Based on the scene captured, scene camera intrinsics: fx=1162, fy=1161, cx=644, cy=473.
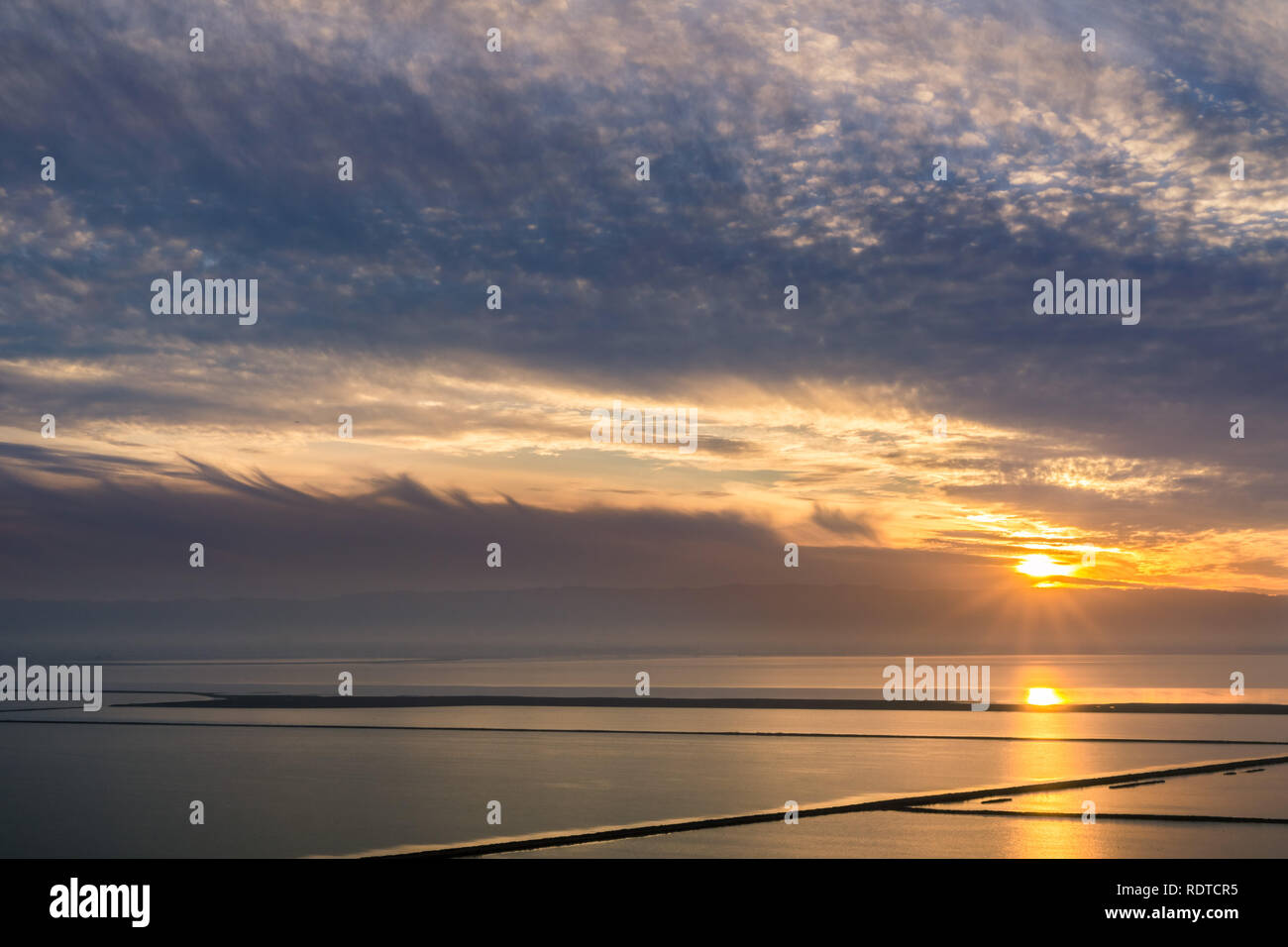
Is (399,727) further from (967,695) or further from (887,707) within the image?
(967,695)

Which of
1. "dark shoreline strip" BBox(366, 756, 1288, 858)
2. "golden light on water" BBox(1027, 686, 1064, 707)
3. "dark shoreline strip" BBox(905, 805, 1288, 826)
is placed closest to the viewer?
"dark shoreline strip" BBox(366, 756, 1288, 858)

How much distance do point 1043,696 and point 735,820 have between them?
54618 mm

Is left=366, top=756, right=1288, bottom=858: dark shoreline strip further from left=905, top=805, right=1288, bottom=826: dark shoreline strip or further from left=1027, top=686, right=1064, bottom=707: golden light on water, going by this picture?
left=1027, top=686, right=1064, bottom=707: golden light on water

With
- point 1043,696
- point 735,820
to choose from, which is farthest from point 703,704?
point 735,820

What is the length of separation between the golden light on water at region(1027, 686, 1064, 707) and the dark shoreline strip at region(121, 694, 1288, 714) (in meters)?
1.72

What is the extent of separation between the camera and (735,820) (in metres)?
27.4

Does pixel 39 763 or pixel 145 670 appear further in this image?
pixel 145 670

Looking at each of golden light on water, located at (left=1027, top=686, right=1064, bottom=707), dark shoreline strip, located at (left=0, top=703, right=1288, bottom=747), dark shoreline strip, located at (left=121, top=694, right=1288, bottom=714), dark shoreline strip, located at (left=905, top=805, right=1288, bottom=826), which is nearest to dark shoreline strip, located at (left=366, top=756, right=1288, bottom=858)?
dark shoreline strip, located at (left=905, top=805, right=1288, bottom=826)

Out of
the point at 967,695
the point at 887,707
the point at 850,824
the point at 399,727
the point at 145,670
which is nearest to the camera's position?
the point at 850,824

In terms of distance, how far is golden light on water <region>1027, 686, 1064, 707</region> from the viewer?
6856 cm
